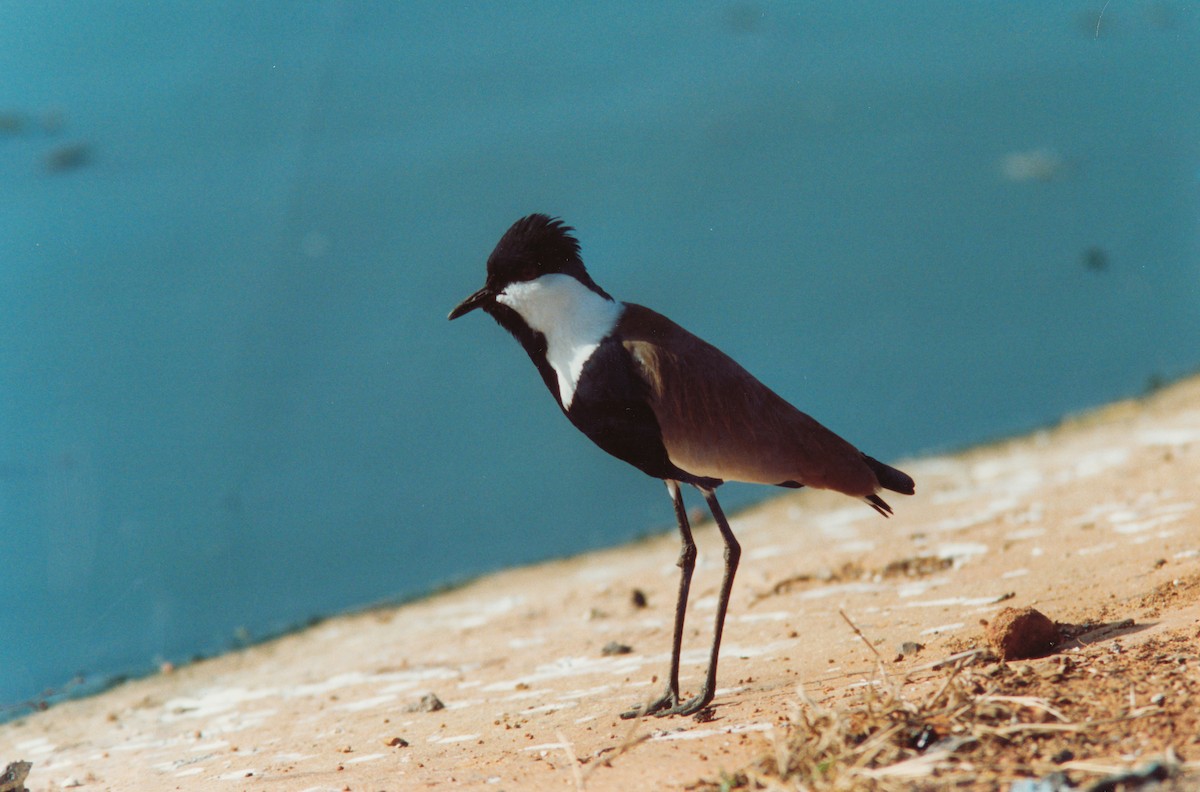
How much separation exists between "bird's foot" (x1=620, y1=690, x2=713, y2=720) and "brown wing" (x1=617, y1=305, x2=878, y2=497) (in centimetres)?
78

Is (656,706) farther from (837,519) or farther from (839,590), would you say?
(837,519)

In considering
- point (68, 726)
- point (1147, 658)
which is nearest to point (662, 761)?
point (1147, 658)

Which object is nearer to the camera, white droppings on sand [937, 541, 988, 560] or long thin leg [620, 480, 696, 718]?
long thin leg [620, 480, 696, 718]

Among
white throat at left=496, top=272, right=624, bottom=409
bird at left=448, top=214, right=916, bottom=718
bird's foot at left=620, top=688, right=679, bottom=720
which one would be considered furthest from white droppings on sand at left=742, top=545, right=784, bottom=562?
white throat at left=496, top=272, right=624, bottom=409

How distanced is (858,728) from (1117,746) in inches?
24.9

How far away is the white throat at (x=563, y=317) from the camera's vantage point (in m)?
4.27

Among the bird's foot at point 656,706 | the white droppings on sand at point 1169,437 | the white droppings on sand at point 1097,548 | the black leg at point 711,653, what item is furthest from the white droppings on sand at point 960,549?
the bird's foot at point 656,706

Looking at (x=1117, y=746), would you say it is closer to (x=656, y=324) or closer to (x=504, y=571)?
(x=656, y=324)

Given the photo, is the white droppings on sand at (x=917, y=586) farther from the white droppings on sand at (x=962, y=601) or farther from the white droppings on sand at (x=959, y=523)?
the white droppings on sand at (x=959, y=523)

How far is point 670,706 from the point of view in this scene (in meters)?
4.20

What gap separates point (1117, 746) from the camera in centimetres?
300

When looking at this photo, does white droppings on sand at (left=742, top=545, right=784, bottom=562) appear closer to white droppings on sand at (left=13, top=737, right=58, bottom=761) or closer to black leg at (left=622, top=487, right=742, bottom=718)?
black leg at (left=622, top=487, right=742, bottom=718)

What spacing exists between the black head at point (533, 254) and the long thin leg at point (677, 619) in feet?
2.87

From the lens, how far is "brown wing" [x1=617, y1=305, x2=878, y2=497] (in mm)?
4238
